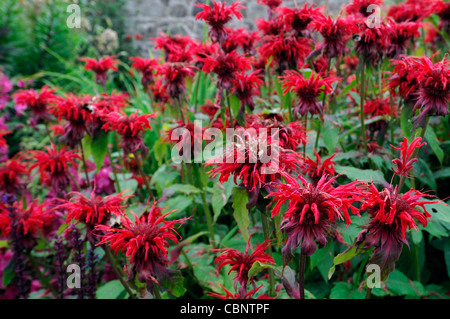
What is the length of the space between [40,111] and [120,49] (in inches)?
141

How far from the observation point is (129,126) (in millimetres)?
1132

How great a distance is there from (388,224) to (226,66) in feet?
2.20

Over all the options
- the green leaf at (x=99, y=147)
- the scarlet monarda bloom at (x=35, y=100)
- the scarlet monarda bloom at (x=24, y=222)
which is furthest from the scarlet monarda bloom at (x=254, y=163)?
the scarlet monarda bloom at (x=35, y=100)

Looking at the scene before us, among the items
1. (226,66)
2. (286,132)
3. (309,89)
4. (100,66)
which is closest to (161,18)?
(100,66)

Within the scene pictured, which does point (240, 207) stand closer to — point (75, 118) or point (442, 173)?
point (75, 118)

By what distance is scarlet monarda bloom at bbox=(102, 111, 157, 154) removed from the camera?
3.65 ft

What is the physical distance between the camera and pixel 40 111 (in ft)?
4.75

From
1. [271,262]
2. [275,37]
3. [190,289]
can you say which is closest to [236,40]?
[275,37]

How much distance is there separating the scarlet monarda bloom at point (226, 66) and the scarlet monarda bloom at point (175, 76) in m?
0.14

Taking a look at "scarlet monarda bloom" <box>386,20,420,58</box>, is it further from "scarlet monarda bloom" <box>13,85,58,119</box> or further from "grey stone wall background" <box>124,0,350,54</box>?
"grey stone wall background" <box>124,0,350,54</box>

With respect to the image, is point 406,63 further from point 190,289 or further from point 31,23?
point 31,23

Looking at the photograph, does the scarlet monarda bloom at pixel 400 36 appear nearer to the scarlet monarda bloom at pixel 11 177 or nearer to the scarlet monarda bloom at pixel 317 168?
the scarlet monarda bloom at pixel 317 168

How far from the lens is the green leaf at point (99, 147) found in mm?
1188

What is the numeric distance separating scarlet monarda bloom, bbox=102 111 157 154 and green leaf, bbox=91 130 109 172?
53 millimetres
